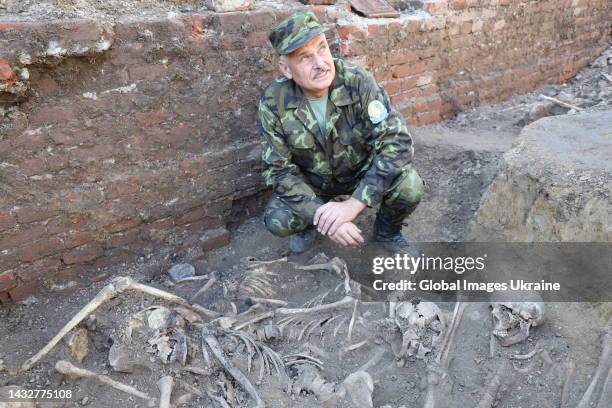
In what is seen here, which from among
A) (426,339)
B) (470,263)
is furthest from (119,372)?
(470,263)

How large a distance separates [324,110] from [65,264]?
165cm

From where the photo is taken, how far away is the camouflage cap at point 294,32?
2.53 meters

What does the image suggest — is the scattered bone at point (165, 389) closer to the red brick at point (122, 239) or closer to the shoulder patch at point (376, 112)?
the red brick at point (122, 239)

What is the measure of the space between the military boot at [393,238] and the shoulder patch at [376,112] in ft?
2.12

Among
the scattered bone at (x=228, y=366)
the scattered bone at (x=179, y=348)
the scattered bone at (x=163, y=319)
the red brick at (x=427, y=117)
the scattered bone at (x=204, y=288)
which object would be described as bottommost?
the red brick at (x=427, y=117)

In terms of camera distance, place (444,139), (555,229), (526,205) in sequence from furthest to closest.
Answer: (444,139) < (526,205) < (555,229)

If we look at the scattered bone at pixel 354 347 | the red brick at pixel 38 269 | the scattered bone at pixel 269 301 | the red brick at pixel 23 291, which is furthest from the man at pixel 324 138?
the red brick at pixel 23 291

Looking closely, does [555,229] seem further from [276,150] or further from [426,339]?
[276,150]

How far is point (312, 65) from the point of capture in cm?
261

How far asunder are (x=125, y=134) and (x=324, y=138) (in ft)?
3.57

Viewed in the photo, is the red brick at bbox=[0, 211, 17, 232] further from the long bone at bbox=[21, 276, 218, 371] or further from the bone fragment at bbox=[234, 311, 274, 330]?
the bone fragment at bbox=[234, 311, 274, 330]

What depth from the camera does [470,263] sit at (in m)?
3.00

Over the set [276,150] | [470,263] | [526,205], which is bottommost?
[470,263]

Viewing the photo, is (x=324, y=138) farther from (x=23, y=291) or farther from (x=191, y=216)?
(x=23, y=291)
